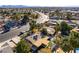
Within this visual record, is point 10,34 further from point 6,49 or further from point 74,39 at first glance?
point 74,39

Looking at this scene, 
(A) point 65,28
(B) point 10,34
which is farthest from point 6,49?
(A) point 65,28

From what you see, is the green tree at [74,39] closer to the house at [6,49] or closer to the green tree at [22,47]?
the green tree at [22,47]

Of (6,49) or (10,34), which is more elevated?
(10,34)

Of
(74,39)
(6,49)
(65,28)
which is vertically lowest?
(6,49)

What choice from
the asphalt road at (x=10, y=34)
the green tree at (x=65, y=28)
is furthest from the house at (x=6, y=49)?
the green tree at (x=65, y=28)

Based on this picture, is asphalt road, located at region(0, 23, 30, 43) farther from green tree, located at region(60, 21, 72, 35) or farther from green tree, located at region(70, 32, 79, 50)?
green tree, located at region(70, 32, 79, 50)

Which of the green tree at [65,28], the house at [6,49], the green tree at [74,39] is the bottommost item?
the house at [6,49]

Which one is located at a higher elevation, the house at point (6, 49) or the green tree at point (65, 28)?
the green tree at point (65, 28)
